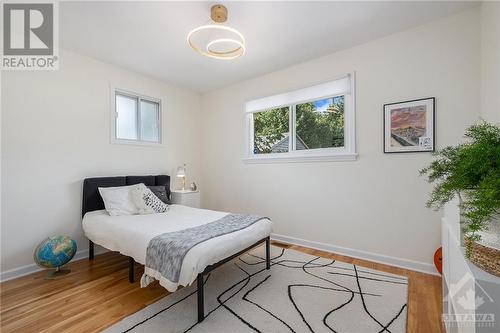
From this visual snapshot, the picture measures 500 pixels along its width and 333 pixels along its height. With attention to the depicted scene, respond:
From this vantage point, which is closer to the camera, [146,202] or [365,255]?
[365,255]

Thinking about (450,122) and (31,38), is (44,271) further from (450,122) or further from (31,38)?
(450,122)

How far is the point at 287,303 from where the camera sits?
1.90 meters

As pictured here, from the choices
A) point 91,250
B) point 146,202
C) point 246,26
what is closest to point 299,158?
point 246,26

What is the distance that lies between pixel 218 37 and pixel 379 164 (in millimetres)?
2469

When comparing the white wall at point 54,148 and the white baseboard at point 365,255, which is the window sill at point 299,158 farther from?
the white wall at point 54,148

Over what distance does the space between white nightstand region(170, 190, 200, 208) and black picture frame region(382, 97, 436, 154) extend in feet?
9.77

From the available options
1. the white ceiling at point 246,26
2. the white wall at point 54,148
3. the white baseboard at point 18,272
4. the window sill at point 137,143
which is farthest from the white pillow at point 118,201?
the white ceiling at point 246,26

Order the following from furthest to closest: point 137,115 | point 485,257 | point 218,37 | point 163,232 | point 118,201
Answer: point 137,115 < point 118,201 < point 218,37 < point 163,232 < point 485,257

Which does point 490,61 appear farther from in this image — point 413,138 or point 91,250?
point 91,250

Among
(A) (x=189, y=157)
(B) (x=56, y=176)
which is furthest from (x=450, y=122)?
(B) (x=56, y=176)

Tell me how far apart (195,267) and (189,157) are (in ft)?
10.1

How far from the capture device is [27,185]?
2580mm

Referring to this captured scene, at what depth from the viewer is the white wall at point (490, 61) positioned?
1760 mm

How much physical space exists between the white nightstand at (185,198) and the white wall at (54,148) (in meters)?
0.67
